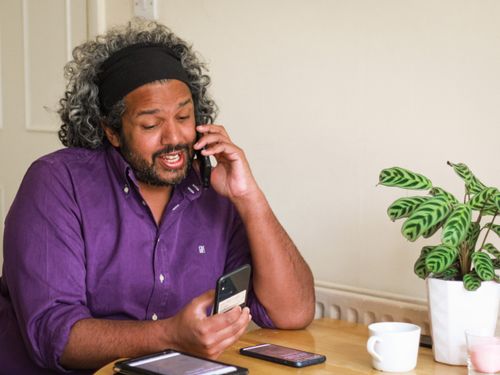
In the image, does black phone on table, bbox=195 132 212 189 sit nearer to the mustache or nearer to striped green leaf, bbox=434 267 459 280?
the mustache

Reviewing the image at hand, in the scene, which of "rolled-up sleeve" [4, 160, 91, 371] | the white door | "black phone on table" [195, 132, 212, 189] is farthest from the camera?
the white door

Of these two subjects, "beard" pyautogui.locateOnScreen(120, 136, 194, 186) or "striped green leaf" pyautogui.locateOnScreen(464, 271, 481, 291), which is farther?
"beard" pyautogui.locateOnScreen(120, 136, 194, 186)

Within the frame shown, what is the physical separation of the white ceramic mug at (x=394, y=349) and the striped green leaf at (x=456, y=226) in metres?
0.17

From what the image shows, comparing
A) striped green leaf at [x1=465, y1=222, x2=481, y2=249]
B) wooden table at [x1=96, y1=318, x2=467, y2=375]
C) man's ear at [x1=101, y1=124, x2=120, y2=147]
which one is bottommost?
wooden table at [x1=96, y1=318, x2=467, y2=375]

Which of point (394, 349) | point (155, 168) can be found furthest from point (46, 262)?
point (394, 349)

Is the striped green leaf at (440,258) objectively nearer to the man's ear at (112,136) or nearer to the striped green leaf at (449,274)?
the striped green leaf at (449,274)

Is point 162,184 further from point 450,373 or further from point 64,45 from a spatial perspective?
point 64,45

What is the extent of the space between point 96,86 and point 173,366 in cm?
78

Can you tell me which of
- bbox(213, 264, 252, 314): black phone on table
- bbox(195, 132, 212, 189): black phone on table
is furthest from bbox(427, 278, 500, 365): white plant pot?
bbox(195, 132, 212, 189): black phone on table

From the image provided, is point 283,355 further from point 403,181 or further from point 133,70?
point 133,70

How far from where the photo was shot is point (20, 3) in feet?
9.64

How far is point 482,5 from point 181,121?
0.68m

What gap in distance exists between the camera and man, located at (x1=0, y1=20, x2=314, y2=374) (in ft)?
5.84

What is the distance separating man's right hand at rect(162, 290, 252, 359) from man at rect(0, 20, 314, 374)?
0.23 m
